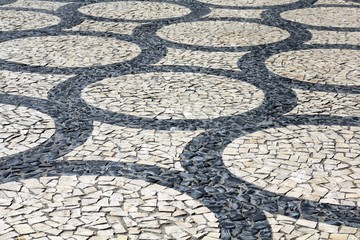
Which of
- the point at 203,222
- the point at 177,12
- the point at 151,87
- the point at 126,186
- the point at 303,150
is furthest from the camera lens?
the point at 177,12

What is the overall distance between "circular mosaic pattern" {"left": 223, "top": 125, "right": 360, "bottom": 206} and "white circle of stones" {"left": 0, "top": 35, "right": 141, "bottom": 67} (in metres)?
1.77

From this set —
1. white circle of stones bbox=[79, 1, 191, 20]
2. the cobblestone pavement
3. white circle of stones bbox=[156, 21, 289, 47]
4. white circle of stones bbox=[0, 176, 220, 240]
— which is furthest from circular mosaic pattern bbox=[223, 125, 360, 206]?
white circle of stones bbox=[79, 1, 191, 20]

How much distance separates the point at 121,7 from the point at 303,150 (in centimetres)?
398

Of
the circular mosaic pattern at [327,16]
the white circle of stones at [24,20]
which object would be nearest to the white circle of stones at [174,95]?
the white circle of stones at [24,20]

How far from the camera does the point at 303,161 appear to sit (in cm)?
317

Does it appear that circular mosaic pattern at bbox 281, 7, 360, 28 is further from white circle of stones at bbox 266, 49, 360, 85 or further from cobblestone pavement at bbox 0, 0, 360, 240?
white circle of stones at bbox 266, 49, 360, 85

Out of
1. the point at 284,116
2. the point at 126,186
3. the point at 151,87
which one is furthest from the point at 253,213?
the point at 151,87

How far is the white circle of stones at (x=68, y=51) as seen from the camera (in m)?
4.79

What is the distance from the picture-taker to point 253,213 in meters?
2.68

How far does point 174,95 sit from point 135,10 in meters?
2.80

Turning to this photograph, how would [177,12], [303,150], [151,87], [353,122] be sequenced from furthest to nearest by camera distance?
[177,12], [151,87], [353,122], [303,150]

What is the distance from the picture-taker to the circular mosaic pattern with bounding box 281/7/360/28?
612 centimetres

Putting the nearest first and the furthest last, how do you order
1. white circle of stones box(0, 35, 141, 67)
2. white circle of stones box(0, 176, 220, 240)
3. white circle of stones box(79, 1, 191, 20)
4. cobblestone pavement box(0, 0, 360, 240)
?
1. white circle of stones box(0, 176, 220, 240)
2. cobblestone pavement box(0, 0, 360, 240)
3. white circle of stones box(0, 35, 141, 67)
4. white circle of stones box(79, 1, 191, 20)

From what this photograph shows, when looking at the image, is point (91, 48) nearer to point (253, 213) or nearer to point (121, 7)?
point (121, 7)
